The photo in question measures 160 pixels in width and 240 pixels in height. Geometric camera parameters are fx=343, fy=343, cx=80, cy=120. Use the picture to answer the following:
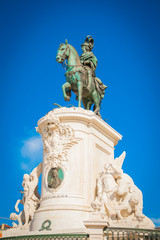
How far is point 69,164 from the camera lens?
13406mm

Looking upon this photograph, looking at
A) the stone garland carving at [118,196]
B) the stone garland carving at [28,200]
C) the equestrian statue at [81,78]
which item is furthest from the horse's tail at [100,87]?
the stone garland carving at [28,200]

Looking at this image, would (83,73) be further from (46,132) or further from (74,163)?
(74,163)

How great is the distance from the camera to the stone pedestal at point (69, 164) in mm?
12562

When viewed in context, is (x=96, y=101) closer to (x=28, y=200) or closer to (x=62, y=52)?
(x=62, y=52)

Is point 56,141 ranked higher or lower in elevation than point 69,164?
higher

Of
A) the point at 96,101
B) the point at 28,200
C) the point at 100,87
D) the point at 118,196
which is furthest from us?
the point at 100,87

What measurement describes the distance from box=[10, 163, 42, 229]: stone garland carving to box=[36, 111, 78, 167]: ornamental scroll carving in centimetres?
134

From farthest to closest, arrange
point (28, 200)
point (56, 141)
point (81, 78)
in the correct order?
point (81, 78) < point (28, 200) < point (56, 141)

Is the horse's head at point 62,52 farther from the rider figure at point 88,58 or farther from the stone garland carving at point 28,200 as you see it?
the stone garland carving at point 28,200

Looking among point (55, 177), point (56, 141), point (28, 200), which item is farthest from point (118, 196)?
point (28, 200)

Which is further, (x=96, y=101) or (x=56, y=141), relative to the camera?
(x=96, y=101)

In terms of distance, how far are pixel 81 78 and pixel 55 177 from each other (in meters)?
4.75

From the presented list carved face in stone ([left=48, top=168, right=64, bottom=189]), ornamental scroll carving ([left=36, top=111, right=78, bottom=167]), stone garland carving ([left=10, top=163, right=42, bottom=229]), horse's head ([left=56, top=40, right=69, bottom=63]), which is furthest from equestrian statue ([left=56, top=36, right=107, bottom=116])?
stone garland carving ([left=10, top=163, right=42, bottom=229])

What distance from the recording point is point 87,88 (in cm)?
1574
